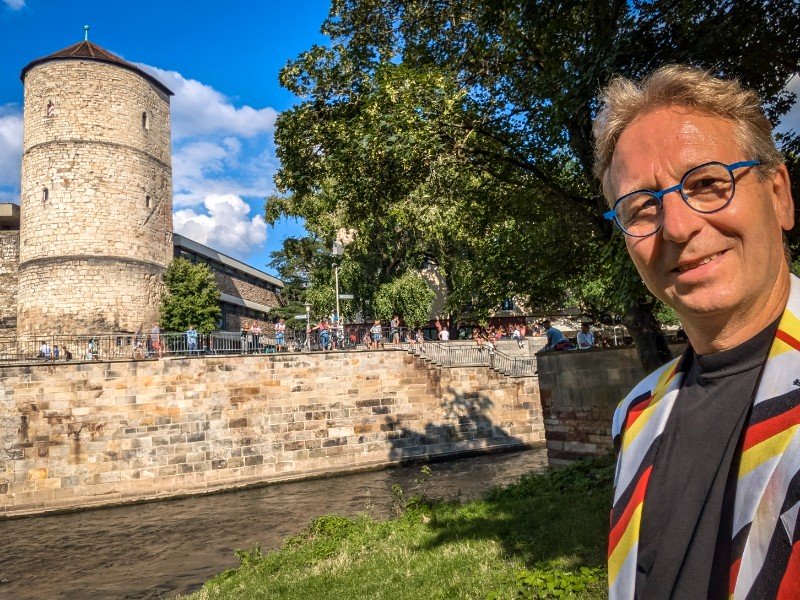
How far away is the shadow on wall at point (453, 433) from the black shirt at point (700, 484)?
2113 cm

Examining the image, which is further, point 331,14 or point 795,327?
point 331,14

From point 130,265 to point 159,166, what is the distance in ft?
19.2

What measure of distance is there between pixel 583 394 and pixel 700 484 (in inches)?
439

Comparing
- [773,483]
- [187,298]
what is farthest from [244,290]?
[773,483]

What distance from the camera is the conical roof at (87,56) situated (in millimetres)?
30094

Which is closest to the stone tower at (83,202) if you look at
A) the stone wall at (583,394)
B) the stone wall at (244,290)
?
the stone wall at (244,290)

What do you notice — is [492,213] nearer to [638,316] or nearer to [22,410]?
[638,316]

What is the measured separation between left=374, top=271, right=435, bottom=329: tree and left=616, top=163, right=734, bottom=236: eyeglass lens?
28287mm

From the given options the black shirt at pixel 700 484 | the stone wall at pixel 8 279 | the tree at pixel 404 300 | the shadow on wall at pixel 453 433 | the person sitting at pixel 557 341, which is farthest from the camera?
the stone wall at pixel 8 279

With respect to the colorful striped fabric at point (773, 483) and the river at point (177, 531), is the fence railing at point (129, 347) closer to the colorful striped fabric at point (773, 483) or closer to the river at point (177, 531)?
the river at point (177, 531)

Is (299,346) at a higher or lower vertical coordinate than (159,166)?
lower

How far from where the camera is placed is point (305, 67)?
10.5 m

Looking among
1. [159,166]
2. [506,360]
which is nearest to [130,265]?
[159,166]

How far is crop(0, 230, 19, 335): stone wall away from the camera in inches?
1246
